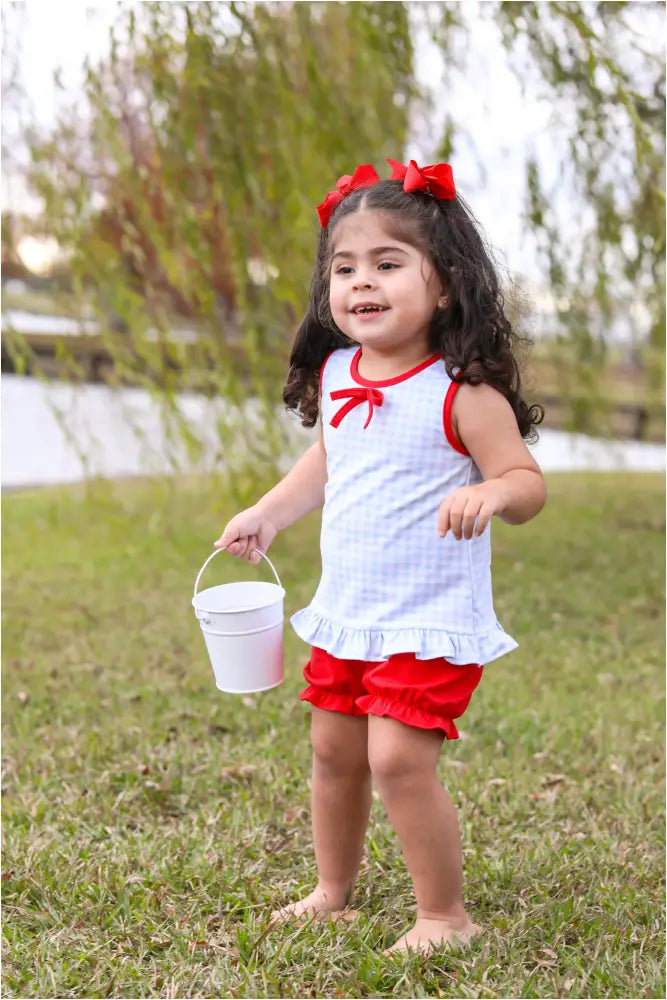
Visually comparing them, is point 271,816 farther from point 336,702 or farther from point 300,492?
point 300,492

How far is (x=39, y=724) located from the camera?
12.0 ft

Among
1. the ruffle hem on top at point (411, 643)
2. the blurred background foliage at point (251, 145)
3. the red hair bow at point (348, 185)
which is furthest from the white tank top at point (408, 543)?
the blurred background foliage at point (251, 145)

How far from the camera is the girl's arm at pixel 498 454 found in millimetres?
1983

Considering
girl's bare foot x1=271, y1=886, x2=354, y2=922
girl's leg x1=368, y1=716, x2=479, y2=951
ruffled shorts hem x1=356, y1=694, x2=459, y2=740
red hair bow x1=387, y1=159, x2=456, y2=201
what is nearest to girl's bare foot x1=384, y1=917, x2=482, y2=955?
girl's leg x1=368, y1=716, x2=479, y2=951

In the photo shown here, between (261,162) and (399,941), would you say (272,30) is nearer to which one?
(261,162)

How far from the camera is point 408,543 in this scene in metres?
2.13

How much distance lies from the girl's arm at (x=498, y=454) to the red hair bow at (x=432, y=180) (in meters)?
0.39

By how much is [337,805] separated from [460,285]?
110 centimetres

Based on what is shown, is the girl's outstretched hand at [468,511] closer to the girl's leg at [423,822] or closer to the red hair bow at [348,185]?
the girl's leg at [423,822]

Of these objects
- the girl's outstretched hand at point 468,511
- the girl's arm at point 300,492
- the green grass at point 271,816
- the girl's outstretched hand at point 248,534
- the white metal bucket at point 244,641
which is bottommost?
the green grass at point 271,816

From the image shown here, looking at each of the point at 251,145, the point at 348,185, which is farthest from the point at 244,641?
the point at 251,145

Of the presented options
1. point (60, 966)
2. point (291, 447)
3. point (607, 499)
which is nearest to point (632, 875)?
point (60, 966)

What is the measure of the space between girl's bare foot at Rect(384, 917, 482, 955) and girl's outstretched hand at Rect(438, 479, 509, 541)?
0.83 m

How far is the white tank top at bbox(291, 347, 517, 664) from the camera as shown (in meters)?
2.11
